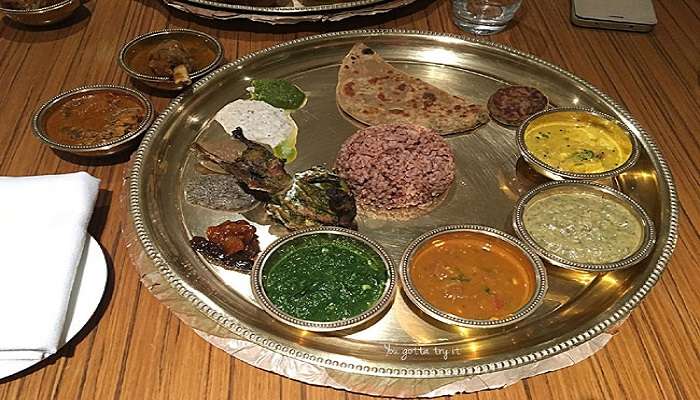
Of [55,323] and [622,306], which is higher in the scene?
[55,323]

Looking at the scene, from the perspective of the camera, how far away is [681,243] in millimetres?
2729

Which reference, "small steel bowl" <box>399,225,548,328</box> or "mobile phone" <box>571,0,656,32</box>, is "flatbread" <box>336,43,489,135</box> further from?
"mobile phone" <box>571,0,656,32</box>

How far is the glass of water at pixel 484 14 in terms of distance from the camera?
12.8 feet

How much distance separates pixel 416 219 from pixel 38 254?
1519mm

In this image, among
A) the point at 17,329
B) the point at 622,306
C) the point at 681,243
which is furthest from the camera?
the point at 681,243

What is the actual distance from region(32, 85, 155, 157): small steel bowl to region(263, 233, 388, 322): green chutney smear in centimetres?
101

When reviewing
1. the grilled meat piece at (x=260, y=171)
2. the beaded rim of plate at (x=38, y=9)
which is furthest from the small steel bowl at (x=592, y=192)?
the beaded rim of plate at (x=38, y=9)

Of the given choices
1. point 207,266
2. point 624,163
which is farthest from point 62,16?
point 624,163

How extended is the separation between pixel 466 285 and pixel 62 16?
3020 millimetres

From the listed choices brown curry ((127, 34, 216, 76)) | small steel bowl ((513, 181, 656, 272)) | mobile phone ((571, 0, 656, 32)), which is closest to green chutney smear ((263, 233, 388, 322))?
small steel bowl ((513, 181, 656, 272))

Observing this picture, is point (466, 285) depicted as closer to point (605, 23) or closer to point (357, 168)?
point (357, 168)

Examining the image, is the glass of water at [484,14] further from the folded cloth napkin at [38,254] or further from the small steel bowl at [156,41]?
the folded cloth napkin at [38,254]

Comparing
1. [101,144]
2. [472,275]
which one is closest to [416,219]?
[472,275]

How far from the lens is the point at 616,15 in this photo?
403 cm
